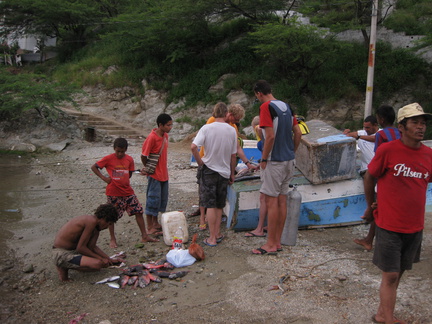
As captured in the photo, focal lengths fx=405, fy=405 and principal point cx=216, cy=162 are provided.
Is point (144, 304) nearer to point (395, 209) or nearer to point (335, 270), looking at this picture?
point (335, 270)

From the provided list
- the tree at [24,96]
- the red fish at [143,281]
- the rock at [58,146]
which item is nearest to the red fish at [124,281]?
the red fish at [143,281]

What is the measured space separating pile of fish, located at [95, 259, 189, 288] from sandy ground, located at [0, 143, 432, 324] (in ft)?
0.27

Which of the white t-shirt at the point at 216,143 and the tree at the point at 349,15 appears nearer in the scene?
the white t-shirt at the point at 216,143

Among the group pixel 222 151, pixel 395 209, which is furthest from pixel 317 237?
pixel 395 209

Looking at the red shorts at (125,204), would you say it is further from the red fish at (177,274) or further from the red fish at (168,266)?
the red fish at (177,274)

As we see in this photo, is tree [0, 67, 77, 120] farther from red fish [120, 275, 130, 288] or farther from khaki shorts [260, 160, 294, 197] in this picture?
khaki shorts [260, 160, 294, 197]

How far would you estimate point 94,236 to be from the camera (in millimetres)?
4730

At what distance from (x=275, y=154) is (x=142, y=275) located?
6.64 ft

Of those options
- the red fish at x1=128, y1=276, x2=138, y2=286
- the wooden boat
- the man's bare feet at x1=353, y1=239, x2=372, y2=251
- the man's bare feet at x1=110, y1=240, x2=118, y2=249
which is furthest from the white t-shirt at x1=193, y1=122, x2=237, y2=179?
the man's bare feet at x1=353, y1=239, x2=372, y2=251

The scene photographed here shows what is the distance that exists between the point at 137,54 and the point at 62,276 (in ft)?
59.7

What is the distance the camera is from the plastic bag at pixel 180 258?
4.75m

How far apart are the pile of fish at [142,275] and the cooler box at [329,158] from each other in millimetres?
2247

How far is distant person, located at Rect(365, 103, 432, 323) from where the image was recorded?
2.98 metres

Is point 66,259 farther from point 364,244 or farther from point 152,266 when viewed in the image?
point 364,244
